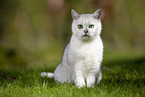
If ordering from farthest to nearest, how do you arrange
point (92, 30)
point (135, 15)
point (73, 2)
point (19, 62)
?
point (135, 15), point (19, 62), point (73, 2), point (92, 30)

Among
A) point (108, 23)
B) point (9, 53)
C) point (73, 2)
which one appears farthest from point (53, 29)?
point (73, 2)

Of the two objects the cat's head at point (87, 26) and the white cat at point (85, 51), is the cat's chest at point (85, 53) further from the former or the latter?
the cat's head at point (87, 26)

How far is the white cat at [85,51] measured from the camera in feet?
10.2

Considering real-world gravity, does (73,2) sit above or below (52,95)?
above

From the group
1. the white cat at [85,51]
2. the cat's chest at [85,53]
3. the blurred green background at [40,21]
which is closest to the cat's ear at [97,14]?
the white cat at [85,51]

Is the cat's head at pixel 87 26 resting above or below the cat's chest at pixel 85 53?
above

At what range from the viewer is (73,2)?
791 centimetres

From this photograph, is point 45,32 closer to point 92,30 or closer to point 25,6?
point 25,6

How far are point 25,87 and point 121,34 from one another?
11486 mm

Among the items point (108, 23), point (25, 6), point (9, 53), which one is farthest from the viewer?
point (108, 23)

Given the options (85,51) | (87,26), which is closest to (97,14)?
(87,26)

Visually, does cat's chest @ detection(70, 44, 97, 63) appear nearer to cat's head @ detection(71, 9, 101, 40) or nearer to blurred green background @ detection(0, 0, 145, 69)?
cat's head @ detection(71, 9, 101, 40)

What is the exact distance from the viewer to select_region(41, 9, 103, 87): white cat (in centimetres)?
312

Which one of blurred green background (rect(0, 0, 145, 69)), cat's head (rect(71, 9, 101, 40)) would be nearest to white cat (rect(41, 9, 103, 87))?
cat's head (rect(71, 9, 101, 40))
